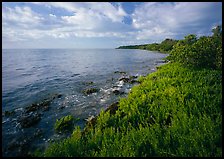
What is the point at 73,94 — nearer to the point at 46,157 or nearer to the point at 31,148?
the point at 31,148

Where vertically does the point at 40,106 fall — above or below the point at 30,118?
above

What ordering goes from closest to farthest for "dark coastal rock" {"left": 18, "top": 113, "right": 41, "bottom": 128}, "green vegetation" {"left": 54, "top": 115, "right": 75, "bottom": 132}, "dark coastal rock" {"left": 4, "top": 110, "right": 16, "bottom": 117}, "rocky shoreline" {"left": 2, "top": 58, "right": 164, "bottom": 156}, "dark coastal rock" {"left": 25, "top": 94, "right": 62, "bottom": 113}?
"rocky shoreline" {"left": 2, "top": 58, "right": 164, "bottom": 156}, "green vegetation" {"left": 54, "top": 115, "right": 75, "bottom": 132}, "dark coastal rock" {"left": 18, "top": 113, "right": 41, "bottom": 128}, "dark coastal rock" {"left": 4, "top": 110, "right": 16, "bottom": 117}, "dark coastal rock" {"left": 25, "top": 94, "right": 62, "bottom": 113}

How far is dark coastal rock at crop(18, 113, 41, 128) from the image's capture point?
41.9 ft

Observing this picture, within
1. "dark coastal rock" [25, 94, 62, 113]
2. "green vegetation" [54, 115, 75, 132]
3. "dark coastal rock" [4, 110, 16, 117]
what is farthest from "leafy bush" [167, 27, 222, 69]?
"dark coastal rock" [4, 110, 16, 117]

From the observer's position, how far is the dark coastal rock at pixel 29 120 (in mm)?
12770

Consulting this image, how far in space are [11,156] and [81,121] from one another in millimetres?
4813

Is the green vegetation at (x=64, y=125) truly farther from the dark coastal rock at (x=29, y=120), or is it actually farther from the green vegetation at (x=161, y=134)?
the green vegetation at (x=161, y=134)

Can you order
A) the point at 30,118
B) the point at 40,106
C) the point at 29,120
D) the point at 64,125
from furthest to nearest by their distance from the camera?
1. the point at 40,106
2. the point at 30,118
3. the point at 29,120
4. the point at 64,125

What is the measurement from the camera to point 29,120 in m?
13.3

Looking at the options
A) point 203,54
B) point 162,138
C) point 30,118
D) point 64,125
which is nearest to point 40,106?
point 30,118

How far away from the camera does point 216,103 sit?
9.81m

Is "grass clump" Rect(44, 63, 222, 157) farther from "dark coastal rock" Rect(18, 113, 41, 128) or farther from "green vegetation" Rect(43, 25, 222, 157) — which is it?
"dark coastal rock" Rect(18, 113, 41, 128)

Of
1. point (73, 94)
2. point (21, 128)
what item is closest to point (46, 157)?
point (21, 128)

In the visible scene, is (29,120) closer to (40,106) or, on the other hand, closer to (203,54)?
(40,106)
